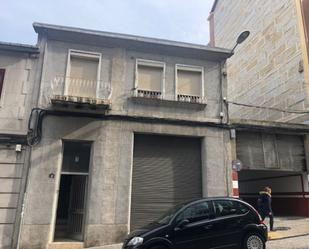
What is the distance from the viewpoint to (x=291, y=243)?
1017 centimetres

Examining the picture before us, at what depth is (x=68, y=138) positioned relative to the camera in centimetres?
1221

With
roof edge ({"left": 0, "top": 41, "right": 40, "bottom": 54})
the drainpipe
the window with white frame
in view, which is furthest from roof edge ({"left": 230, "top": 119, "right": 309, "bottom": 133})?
roof edge ({"left": 0, "top": 41, "right": 40, "bottom": 54})

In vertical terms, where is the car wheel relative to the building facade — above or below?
below

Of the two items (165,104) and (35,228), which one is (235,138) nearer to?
(165,104)

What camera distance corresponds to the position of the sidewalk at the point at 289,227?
11408 mm

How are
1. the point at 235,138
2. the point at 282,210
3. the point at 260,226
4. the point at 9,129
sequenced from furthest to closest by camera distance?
1. the point at 282,210
2. the point at 235,138
3. the point at 9,129
4. the point at 260,226

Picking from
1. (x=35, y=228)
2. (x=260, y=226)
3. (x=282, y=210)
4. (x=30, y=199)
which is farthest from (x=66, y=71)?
(x=282, y=210)

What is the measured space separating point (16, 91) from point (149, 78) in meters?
5.28

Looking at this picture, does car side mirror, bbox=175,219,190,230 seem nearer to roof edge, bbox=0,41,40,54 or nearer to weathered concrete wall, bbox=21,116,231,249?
weathered concrete wall, bbox=21,116,231,249

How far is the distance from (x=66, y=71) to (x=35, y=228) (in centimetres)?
597

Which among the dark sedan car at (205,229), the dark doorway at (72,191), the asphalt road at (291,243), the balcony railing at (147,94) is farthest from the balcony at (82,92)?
the asphalt road at (291,243)

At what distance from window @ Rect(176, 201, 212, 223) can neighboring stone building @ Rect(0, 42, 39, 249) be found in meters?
6.27

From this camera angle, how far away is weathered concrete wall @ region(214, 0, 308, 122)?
17219 mm

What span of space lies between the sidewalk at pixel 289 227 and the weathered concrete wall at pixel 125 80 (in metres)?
4.96
